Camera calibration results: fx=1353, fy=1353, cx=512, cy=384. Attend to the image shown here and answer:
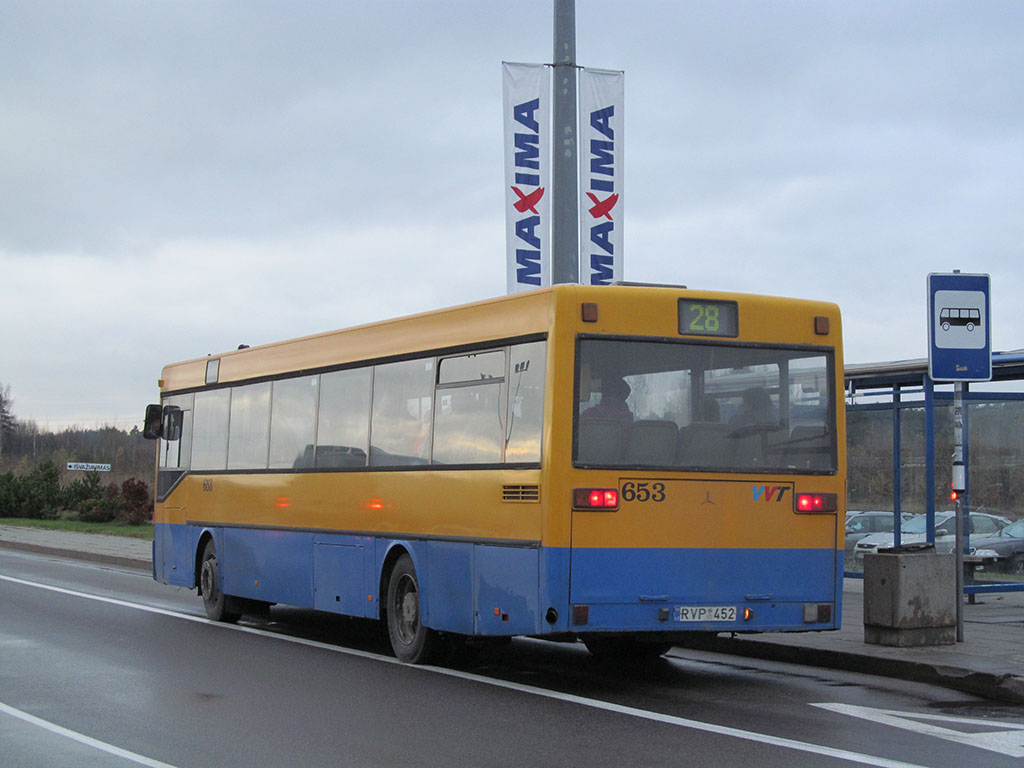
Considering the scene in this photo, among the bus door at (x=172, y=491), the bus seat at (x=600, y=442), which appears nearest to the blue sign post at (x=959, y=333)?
the bus seat at (x=600, y=442)

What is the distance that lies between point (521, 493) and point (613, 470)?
29.7 inches

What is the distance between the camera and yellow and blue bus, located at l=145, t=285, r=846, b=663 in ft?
33.8

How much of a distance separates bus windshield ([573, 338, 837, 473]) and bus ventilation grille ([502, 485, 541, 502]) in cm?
42

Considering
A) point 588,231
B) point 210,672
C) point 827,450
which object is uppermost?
point 588,231

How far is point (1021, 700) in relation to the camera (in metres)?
10.1

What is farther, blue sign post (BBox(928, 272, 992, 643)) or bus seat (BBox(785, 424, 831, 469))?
blue sign post (BBox(928, 272, 992, 643))

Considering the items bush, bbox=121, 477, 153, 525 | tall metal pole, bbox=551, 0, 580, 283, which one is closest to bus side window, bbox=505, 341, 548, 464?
tall metal pole, bbox=551, 0, 580, 283

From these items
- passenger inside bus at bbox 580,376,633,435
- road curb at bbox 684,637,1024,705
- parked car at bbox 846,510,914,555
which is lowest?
road curb at bbox 684,637,1024,705

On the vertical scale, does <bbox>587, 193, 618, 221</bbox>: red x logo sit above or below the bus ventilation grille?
above

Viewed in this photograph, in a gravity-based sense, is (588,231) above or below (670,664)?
above

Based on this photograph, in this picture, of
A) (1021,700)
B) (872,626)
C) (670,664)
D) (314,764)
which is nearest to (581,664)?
(670,664)

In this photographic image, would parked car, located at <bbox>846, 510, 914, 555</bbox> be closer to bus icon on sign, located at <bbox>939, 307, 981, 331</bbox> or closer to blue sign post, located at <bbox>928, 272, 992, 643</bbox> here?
blue sign post, located at <bbox>928, 272, 992, 643</bbox>

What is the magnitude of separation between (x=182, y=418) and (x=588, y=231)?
6.15 meters

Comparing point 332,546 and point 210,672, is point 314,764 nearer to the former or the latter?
point 210,672
